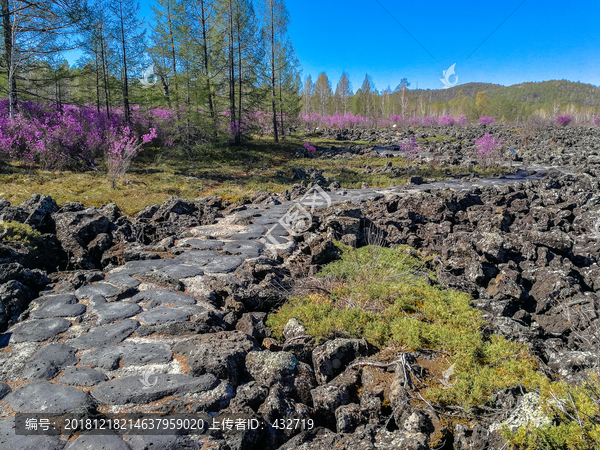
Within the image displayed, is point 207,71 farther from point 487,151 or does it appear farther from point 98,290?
point 98,290

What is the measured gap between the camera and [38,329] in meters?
3.46

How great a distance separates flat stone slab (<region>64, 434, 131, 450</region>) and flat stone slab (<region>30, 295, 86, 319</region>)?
188 centimetres

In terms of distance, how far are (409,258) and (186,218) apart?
4.55m

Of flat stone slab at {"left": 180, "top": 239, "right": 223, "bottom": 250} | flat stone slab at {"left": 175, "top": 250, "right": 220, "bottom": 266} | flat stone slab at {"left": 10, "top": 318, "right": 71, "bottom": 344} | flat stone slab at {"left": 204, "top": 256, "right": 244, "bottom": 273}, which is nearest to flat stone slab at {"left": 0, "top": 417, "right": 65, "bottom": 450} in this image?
flat stone slab at {"left": 10, "top": 318, "right": 71, "bottom": 344}

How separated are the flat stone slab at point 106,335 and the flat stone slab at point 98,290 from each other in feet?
2.31

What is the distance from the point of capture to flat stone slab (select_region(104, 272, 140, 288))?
456cm

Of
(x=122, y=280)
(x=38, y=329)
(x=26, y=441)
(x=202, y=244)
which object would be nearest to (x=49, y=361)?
(x=38, y=329)

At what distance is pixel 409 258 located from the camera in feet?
19.8

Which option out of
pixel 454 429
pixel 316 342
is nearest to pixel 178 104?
pixel 316 342

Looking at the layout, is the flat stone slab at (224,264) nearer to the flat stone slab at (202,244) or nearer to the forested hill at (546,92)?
the flat stone slab at (202,244)

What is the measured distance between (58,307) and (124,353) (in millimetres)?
1286

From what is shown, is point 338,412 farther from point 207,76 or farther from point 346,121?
point 346,121

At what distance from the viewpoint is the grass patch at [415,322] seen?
3.00 metres

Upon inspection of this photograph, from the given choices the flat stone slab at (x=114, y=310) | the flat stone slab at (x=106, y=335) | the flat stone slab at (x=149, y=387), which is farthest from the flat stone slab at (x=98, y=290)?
the flat stone slab at (x=149, y=387)
